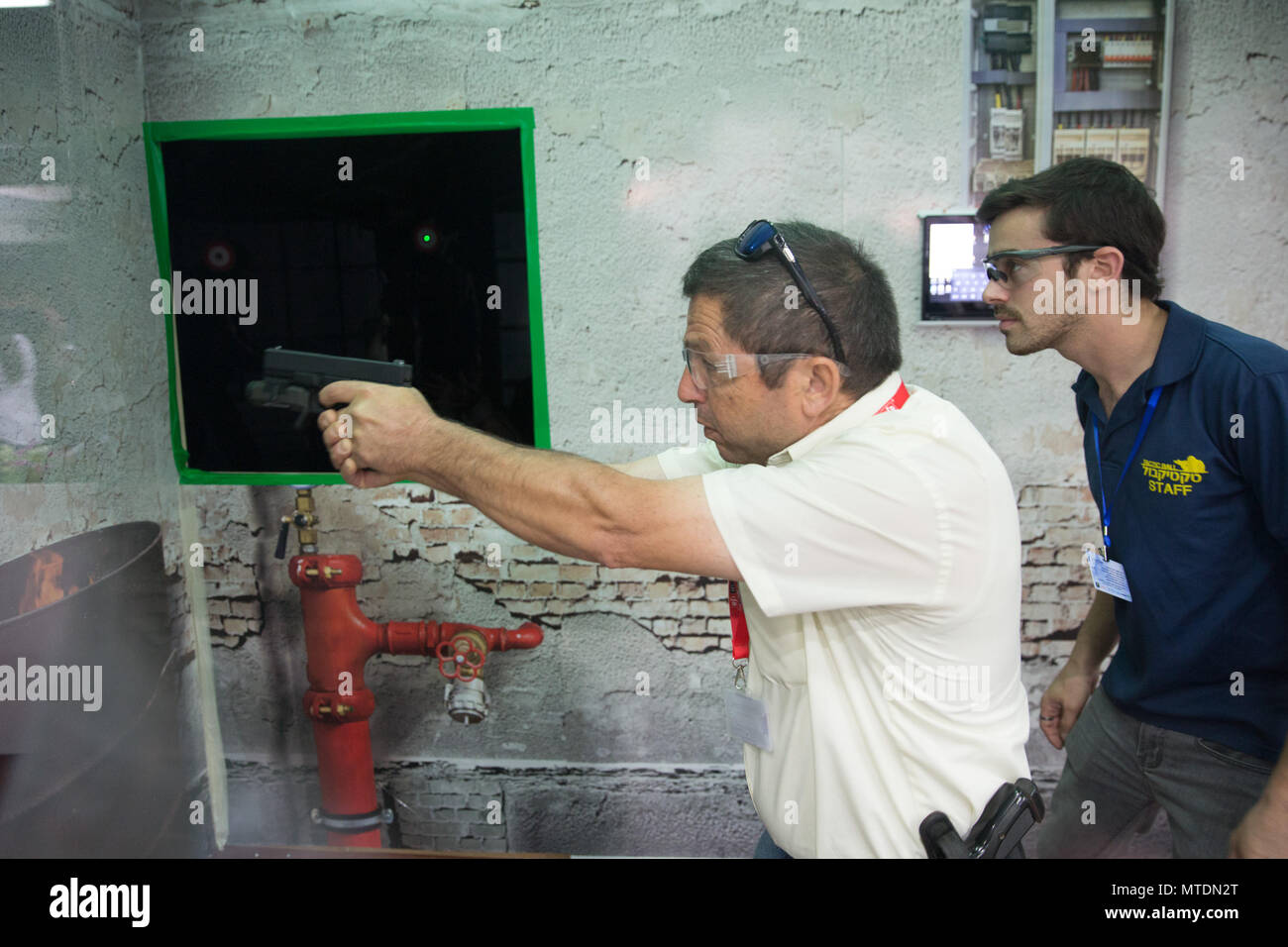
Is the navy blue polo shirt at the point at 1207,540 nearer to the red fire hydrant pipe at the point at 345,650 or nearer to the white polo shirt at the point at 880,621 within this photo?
the white polo shirt at the point at 880,621

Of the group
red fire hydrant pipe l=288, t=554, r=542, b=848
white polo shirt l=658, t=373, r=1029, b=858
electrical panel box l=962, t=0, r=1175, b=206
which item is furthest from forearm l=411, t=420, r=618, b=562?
electrical panel box l=962, t=0, r=1175, b=206

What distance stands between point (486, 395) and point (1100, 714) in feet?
5.76

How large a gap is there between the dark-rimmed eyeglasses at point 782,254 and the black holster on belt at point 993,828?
2.39ft

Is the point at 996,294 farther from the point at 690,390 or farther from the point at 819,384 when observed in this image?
the point at 690,390

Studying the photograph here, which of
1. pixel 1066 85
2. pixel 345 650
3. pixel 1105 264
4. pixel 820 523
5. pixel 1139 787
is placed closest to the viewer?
pixel 820 523

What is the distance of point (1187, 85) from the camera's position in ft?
7.11

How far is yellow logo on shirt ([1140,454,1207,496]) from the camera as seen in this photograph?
1519 mm

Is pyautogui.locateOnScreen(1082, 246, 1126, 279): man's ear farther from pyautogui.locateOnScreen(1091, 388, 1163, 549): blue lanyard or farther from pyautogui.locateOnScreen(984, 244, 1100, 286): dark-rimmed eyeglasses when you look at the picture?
pyautogui.locateOnScreen(1091, 388, 1163, 549): blue lanyard

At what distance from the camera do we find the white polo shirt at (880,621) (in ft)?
3.70

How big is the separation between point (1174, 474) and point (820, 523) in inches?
34.5

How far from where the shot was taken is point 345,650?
232 centimetres

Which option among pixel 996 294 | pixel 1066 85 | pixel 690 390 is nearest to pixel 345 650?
pixel 690 390

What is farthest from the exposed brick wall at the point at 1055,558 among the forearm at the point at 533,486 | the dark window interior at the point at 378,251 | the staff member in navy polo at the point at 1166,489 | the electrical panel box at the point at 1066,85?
the forearm at the point at 533,486
